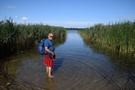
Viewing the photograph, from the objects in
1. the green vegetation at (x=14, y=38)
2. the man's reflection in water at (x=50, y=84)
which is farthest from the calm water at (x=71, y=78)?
the green vegetation at (x=14, y=38)

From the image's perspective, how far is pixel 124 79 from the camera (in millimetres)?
6578

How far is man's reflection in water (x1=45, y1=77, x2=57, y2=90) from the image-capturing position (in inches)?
223

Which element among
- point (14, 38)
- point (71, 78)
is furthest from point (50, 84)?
point (14, 38)

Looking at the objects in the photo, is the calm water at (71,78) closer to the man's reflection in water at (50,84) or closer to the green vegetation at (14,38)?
the man's reflection in water at (50,84)

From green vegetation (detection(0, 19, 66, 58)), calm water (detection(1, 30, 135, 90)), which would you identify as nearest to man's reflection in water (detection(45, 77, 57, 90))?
calm water (detection(1, 30, 135, 90))

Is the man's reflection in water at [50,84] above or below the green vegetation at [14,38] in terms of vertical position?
below

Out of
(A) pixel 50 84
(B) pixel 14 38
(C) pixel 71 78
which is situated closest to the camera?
(A) pixel 50 84

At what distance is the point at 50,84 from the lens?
5.98 meters

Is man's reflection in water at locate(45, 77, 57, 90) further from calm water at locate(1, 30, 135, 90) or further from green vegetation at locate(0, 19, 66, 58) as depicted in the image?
green vegetation at locate(0, 19, 66, 58)

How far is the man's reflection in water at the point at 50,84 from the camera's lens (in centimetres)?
567

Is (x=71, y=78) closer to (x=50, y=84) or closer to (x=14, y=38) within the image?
(x=50, y=84)

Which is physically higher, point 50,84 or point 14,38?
point 14,38

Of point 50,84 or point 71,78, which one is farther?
point 71,78

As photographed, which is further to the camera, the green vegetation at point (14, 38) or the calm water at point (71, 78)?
the green vegetation at point (14, 38)
